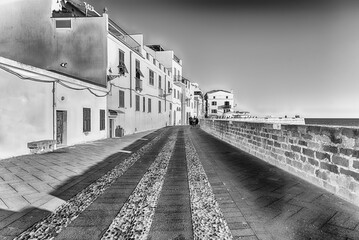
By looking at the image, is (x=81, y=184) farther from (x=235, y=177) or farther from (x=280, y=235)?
(x=280, y=235)

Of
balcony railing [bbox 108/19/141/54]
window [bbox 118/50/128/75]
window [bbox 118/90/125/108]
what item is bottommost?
window [bbox 118/90/125/108]

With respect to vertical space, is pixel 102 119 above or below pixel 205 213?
above

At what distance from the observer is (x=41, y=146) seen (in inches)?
345

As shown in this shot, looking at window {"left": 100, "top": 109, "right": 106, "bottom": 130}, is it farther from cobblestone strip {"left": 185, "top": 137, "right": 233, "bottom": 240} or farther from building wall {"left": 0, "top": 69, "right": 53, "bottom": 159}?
cobblestone strip {"left": 185, "top": 137, "right": 233, "bottom": 240}

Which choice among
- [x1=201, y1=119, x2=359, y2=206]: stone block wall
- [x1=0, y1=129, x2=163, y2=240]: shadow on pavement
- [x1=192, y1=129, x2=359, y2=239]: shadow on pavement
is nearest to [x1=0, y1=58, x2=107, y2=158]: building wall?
[x1=0, y1=129, x2=163, y2=240]: shadow on pavement

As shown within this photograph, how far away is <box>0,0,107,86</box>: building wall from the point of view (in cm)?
1443

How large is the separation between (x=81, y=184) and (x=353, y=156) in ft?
17.7

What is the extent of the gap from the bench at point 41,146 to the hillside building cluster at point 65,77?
19 cm

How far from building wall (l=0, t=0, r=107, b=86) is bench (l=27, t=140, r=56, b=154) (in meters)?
6.28

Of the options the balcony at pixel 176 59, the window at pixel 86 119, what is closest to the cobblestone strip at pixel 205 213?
the window at pixel 86 119

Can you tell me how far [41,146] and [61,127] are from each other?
7.06 feet

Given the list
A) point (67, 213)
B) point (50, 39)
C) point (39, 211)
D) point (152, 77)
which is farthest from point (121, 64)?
point (67, 213)

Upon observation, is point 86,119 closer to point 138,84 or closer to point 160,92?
point 138,84

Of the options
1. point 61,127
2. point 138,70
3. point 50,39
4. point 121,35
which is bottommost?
point 61,127
